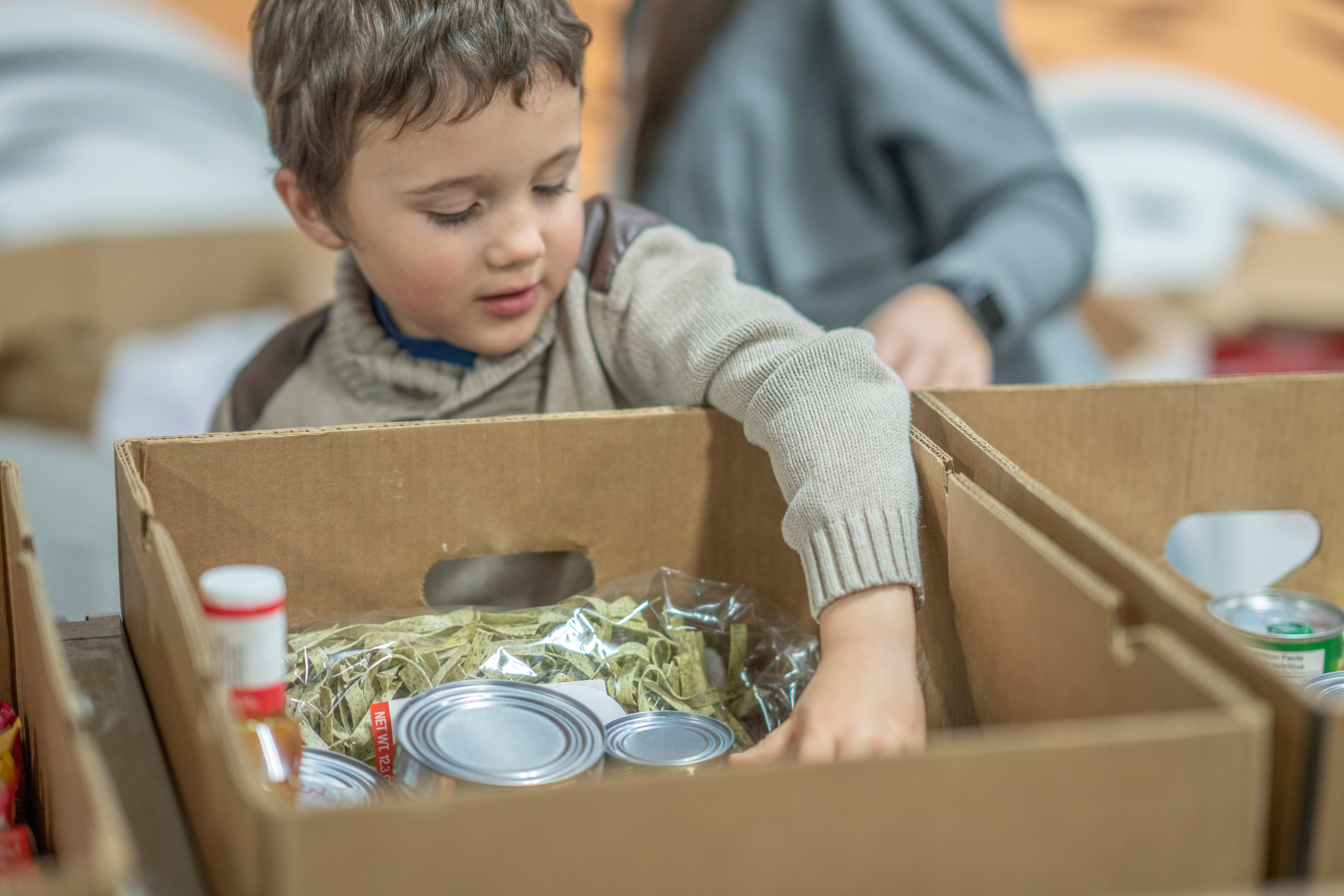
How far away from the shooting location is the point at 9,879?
0.59 meters

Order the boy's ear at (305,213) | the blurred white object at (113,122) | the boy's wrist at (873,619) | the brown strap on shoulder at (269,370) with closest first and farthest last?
the boy's wrist at (873,619) → the boy's ear at (305,213) → the brown strap on shoulder at (269,370) → the blurred white object at (113,122)

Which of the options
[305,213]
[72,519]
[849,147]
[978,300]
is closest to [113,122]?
[72,519]

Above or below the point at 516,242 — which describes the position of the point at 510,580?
below

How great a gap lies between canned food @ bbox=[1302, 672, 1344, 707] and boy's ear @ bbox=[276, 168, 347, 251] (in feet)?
2.94

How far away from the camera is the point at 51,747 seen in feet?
2.22

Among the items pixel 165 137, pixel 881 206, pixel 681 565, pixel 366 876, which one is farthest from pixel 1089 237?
pixel 165 137

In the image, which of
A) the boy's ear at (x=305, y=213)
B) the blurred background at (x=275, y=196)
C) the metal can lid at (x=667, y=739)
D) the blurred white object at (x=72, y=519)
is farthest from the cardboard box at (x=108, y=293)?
the metal can lid at (x=667, y=739)

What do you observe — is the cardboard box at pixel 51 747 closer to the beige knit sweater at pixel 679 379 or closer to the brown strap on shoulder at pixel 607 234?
the beige knit sweater at pixel 679 379

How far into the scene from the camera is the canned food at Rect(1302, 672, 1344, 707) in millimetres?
864

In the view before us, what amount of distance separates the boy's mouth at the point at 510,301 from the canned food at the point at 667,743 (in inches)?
16.1

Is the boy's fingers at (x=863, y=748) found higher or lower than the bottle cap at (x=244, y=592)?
lower

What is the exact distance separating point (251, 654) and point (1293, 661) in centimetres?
77

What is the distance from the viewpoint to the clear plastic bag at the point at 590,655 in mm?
937

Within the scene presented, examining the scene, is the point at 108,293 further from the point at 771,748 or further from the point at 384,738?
the point at 771,748
